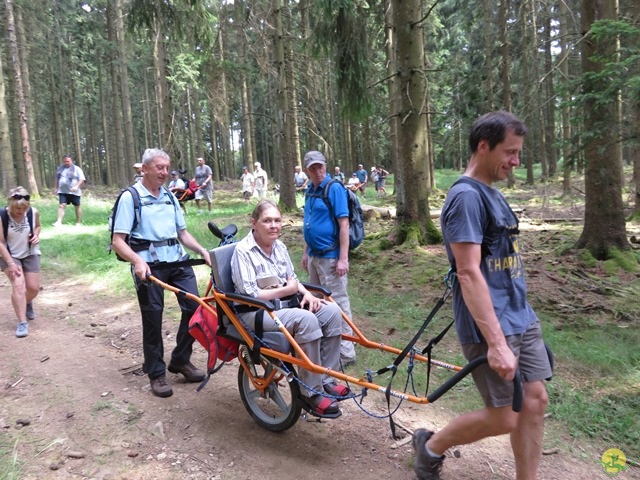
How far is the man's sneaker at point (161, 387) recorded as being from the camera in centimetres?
441

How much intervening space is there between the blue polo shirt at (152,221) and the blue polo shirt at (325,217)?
1368mm

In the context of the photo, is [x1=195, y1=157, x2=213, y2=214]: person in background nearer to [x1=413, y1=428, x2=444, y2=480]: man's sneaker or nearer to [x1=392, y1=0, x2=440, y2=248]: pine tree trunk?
[x1=392, y1=0, x2=440, y2=248]: pine tree trunk

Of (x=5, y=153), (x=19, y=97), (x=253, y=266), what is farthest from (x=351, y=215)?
(x=19, y=97)

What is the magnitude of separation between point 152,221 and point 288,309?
179 cm

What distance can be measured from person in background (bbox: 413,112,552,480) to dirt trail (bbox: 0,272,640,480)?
31.5 inches

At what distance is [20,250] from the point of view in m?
6.21

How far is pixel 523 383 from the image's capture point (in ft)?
8.75

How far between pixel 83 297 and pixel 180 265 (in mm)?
4343

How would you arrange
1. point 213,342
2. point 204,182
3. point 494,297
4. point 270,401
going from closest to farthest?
1. point 494,297
2. point 213,342
3. point 270,401
4. point 204,182

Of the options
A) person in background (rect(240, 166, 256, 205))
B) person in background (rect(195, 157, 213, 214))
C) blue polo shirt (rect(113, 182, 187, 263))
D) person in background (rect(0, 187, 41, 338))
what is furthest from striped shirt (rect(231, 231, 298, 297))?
person in background (rect(240, 166, 256, 205))

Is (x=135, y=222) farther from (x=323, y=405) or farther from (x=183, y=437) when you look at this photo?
(x=323, y=405)

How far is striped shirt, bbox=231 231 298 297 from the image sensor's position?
362 cm

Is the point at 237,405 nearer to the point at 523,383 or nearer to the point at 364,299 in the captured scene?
the point at 523,383
